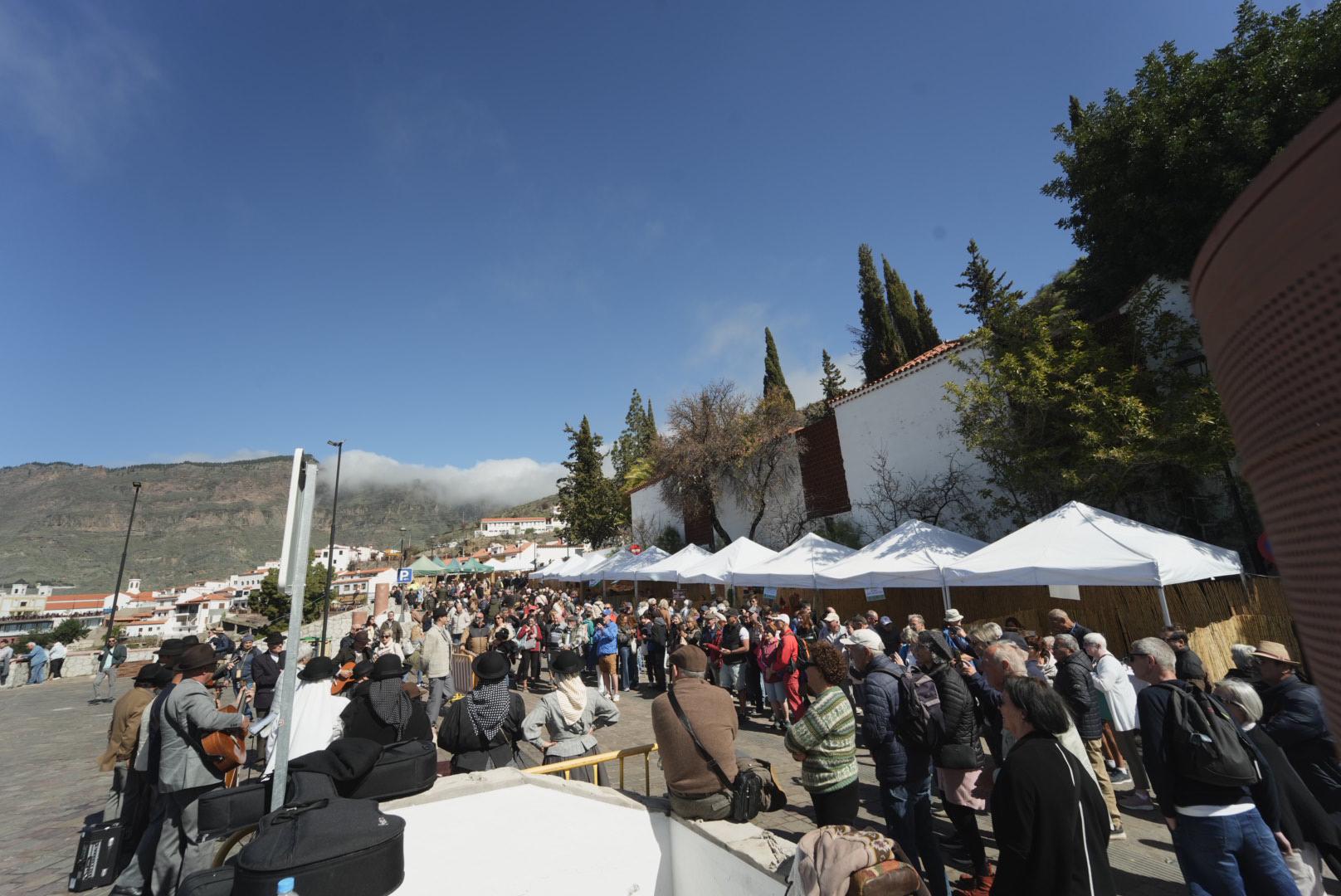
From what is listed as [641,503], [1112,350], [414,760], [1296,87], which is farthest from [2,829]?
[641,503]

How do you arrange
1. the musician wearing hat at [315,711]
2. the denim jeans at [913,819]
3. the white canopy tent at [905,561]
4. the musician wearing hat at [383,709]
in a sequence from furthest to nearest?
the white canopy tent at [905,561], the musician wearing hat at [383,709], the musician wearing hat at [315,711], the denim jeans at [913,819]

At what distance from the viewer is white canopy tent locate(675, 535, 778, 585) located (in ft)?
52.7

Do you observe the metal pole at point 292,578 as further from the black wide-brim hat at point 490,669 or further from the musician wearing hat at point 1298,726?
the musician wearing hat at point 1298,726

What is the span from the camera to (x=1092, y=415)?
12.0 meters

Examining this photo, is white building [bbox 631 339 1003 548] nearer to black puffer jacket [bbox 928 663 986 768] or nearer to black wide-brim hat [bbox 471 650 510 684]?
black puffer jacket [bbox 928 663 986 768]

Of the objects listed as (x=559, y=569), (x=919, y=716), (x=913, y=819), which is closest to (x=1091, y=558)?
(x=919, y=716)

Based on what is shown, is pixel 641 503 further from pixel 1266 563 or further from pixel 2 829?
pixel 2 829

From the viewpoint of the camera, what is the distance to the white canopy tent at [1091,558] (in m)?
8.46

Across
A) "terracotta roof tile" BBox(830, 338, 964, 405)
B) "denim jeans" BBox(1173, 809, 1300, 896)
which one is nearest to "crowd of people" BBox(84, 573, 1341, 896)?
"denim jeans" BBox(1173, 809, 1300, 896)

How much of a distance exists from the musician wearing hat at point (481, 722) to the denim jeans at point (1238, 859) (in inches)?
188

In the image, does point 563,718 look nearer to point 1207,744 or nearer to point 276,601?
point 1207,744

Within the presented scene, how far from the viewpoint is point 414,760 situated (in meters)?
4.02

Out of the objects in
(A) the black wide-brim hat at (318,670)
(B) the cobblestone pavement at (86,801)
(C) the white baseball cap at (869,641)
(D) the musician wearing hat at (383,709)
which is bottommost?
(B) the cobblestone pavement at (86,801)

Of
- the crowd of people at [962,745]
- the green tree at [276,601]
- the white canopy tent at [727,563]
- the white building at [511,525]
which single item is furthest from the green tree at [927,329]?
the white building at [511,525]
